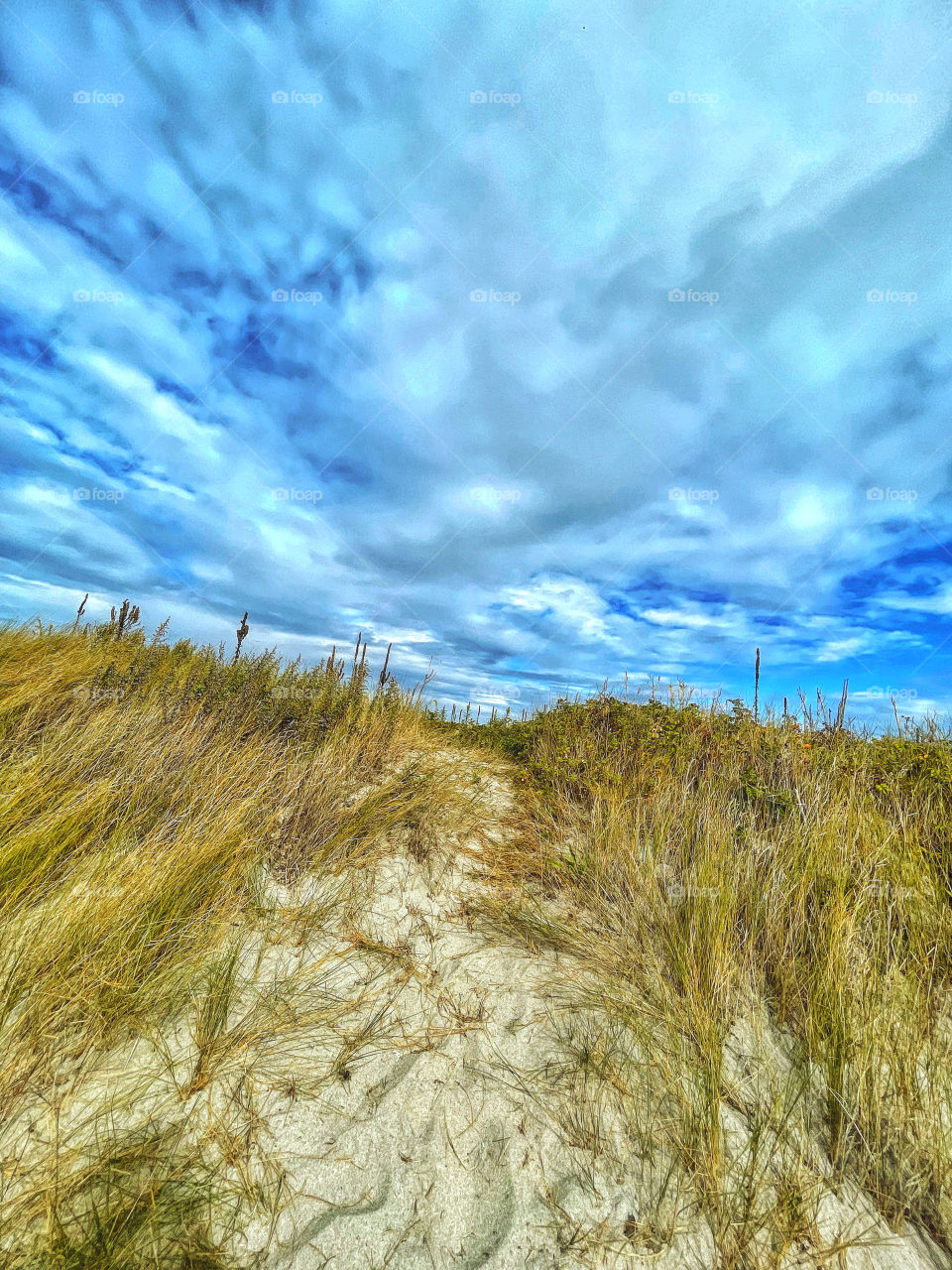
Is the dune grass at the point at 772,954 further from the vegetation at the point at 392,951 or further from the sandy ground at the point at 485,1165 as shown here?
the sandy ground at the point at 485,1165

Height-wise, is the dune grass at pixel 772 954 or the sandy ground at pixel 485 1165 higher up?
the dune grass at pixel 772 954

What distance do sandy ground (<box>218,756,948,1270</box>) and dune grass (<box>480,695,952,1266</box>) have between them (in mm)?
130

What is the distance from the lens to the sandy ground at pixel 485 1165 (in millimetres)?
1709

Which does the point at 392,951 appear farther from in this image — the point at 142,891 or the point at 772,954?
the point at 772,954

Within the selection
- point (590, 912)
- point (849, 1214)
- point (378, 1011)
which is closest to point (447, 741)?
point (590, 912)

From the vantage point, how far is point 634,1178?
1872 millimetres

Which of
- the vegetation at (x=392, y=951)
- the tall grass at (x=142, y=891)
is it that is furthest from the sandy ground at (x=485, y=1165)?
the tall grass at (x=142, y=891)

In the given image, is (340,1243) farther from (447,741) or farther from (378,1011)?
(447,741)

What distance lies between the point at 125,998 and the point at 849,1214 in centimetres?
300

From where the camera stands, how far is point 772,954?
9.00 feet

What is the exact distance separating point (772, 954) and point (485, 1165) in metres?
1.79

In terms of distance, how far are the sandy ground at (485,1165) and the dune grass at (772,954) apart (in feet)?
0.43

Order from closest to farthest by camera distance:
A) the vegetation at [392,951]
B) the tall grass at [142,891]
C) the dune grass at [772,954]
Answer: the tall grass at [142,891]
the vegetation at [392,951]
the dune grass at [772,954]

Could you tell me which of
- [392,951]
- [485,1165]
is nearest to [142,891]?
[392,951]
